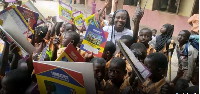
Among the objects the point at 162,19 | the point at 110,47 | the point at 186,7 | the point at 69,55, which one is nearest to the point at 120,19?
the point at 110,47

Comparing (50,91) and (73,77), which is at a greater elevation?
(73,77)

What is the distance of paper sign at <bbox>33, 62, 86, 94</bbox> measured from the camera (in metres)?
1.33

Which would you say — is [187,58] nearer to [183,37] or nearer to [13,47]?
[183,37]

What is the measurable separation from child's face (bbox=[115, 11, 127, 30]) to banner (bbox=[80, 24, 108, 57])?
73 centimetres

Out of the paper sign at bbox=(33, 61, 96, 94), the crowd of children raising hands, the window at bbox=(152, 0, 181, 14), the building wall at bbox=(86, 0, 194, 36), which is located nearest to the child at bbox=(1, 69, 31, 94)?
the crowd of children raising hands

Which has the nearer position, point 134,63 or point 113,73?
point 134,63

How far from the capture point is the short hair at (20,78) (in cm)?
187

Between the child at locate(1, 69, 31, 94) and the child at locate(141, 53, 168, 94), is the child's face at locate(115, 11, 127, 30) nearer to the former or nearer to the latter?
the child at locate(141, 53, 168, 94)

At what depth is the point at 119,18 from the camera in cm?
303

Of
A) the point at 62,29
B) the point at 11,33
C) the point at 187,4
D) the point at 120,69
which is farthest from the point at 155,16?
the point at 11,33

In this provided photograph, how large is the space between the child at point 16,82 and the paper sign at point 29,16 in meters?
1.02

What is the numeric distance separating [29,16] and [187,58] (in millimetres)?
2587

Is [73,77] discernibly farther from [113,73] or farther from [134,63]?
[113,73]

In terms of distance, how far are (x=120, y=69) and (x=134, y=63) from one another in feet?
2.38
